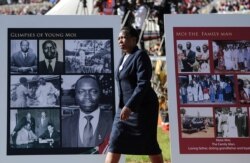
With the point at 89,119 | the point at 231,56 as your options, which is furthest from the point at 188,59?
the point at 89,119

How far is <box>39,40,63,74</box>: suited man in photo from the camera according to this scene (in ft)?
17.3

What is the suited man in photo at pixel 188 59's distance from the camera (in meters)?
5.42

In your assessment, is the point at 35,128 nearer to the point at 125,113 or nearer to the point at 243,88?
the point at 125,113

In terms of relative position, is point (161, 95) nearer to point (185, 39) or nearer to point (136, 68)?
point (185, 39)

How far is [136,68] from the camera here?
4.11 m

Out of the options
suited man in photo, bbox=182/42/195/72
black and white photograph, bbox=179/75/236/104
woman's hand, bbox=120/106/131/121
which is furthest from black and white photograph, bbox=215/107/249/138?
woman's hand, bbox=120/106/131/121

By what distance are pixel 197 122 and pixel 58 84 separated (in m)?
1.71

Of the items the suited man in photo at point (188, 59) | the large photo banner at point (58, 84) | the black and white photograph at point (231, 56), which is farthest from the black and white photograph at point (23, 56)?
the black and white photograph at point (231, 56)

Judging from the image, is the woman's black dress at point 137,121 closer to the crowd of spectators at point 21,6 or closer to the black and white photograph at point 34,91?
the black and white photograph at point 34,91

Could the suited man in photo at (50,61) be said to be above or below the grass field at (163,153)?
above

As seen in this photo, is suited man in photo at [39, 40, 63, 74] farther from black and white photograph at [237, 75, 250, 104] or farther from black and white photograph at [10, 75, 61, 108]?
black and white photograph at [237, 75, 250, 104]

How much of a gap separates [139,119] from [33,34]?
193cm

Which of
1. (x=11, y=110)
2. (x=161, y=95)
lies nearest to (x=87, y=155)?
(x=11, y=110)

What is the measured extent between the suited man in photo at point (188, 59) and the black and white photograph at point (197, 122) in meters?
0.49
